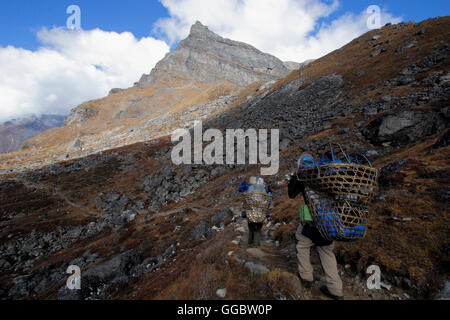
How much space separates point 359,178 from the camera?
130 inches

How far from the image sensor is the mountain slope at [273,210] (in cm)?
449

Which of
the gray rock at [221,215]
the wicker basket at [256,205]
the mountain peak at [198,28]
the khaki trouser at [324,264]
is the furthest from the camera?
the mountain peak at [198,28]

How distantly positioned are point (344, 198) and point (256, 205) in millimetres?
2969

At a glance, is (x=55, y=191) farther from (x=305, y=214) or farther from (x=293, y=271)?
(x=305, y=214)

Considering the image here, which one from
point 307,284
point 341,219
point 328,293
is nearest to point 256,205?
point 307,284

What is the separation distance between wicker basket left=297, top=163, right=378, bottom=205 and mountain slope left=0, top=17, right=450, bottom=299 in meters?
2.12

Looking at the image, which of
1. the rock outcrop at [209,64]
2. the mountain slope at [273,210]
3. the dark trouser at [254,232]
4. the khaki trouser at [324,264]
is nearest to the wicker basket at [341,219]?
the khaki trouser at [324,264]

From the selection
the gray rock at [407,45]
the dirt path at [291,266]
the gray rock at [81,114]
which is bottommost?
the dirt path at [291,266]

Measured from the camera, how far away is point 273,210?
10.5 m

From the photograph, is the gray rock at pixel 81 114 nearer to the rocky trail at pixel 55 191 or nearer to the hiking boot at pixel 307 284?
the rocky trail at pixel 55 191

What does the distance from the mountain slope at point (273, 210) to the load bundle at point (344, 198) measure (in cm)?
157
